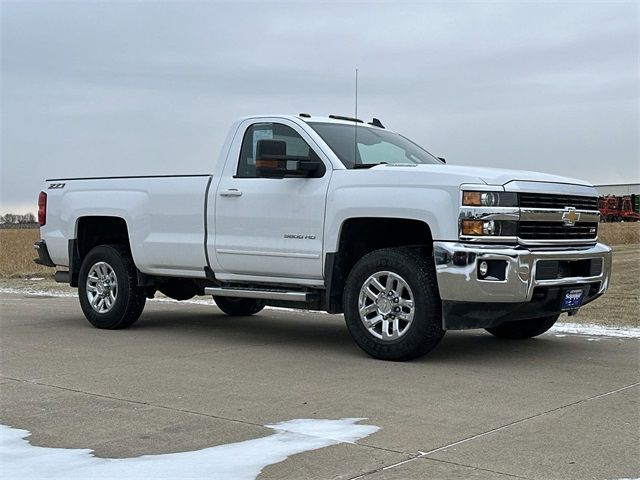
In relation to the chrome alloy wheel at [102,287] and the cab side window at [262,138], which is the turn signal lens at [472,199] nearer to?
the cab side window at [262,138]

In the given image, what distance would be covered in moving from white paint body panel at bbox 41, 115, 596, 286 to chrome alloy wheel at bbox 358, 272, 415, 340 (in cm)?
53

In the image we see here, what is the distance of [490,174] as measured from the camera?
739 cm

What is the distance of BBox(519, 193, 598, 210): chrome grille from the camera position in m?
7.39

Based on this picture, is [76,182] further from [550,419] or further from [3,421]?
[550,419]

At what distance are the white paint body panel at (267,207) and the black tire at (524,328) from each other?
57.4 inches

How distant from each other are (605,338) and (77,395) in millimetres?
5337

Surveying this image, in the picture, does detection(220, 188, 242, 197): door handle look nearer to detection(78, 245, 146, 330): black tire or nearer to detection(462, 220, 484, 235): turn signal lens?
detection(78, 245, 146, 330): black tire

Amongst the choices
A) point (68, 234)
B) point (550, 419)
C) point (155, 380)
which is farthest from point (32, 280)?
point (550, 419)

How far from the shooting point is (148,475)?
4.45 m

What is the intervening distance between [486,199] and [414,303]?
105cm

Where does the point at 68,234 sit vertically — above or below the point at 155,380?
above

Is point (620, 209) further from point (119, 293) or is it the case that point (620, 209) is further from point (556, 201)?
point (556, 201)

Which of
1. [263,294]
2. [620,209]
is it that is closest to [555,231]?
[263,294]

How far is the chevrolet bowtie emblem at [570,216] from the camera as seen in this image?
7758mm
